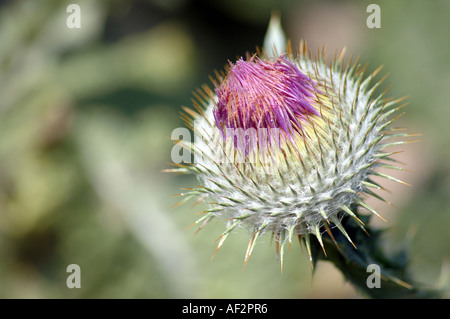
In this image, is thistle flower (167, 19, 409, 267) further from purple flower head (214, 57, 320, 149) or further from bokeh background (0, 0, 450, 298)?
bokeh background (0, 0, 450, 298)

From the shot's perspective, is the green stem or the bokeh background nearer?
the green stem

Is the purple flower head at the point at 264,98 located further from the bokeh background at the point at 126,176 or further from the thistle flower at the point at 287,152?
the bokeh background at the point at 126,176

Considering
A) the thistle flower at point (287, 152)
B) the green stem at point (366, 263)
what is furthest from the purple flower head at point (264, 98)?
the green stem at point (366, 263)

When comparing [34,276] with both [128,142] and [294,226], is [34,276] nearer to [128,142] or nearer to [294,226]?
[128,142]

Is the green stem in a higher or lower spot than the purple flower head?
lower

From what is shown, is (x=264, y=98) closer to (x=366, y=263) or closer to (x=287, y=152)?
(x=287, y=152)

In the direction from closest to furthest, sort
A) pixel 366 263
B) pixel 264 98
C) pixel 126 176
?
pixel 264 98 → pixel 366 263 → pixel 126 176

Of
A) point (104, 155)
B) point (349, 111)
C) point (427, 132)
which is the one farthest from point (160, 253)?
point (427, 132)

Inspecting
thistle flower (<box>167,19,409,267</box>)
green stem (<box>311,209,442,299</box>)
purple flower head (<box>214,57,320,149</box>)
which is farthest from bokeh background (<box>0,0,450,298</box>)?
purple flower head (<box>214,57,320,149</box>)

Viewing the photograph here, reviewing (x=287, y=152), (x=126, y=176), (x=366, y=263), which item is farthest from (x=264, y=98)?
(x=126, y=176)
